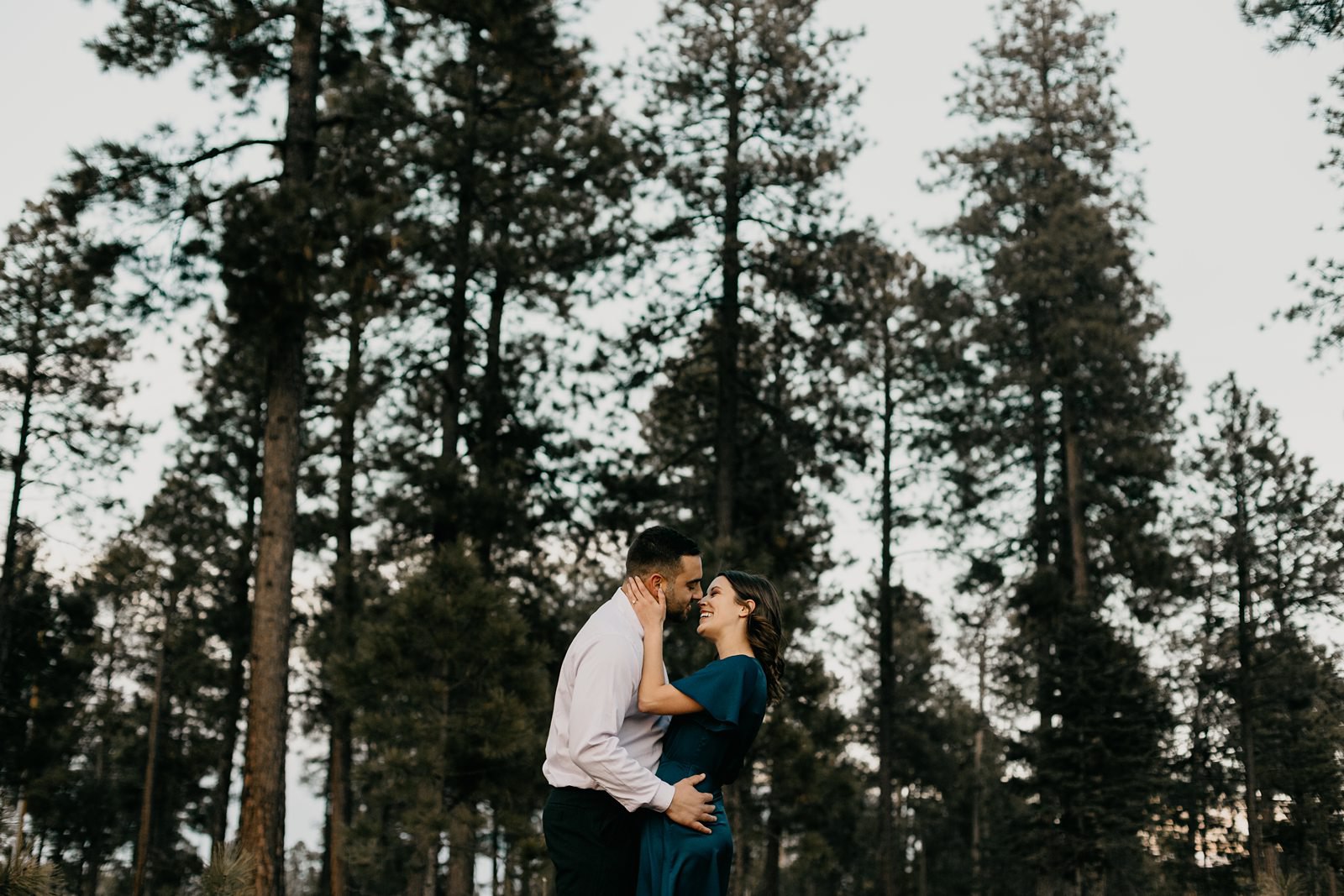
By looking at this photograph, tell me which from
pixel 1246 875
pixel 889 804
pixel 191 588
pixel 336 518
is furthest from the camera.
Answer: pixel 191 588

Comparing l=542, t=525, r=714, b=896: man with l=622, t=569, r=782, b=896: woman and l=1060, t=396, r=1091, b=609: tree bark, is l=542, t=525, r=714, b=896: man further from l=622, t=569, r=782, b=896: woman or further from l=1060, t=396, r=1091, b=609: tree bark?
l=1060, t=396, r=1091, b=609: tree bark

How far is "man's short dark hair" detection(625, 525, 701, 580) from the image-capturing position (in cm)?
538

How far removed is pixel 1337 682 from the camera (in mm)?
21797

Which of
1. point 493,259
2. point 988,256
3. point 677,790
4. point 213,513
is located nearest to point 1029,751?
point 988,256

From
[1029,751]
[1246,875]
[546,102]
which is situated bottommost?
[1246,875]

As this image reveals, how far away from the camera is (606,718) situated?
4988mm

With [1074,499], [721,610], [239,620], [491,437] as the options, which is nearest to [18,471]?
[239,620]

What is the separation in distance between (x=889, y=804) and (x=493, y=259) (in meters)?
14.6

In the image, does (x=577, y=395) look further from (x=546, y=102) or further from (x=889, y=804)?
(x=889, y=804)

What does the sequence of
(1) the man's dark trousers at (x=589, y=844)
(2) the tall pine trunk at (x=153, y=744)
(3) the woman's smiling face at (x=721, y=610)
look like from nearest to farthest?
(1) the man's dark trousers at (x=589, y=844) < (3) the woman's smiling face at (x=721, y=610) < (2) the tall pine trunk at (x=153, y=744)

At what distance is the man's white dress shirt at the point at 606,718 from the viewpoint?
4961 mm

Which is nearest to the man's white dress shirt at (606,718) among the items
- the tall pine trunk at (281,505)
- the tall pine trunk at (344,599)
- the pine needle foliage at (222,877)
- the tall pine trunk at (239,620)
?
the pine needle foliage at (222,877)

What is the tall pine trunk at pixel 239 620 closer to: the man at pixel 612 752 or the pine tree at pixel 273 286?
the pine tree at pixel 273 286

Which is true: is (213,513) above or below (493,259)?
below
